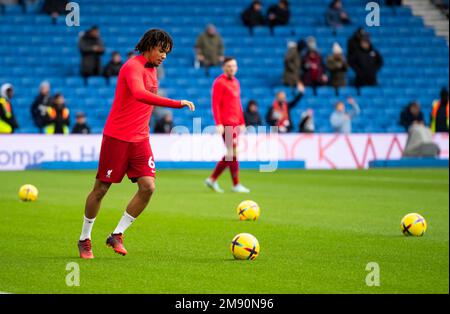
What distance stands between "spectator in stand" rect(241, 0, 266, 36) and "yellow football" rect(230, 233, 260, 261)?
26.8 m

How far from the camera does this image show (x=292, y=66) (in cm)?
3438

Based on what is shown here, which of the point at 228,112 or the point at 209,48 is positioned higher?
the point at 209,48

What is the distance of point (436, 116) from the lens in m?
32.6

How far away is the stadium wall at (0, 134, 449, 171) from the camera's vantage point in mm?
28203

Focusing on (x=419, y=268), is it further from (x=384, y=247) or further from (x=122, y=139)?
(x=122, y=139)

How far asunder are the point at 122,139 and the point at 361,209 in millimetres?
7052

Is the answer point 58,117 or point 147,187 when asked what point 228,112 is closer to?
point 147,187

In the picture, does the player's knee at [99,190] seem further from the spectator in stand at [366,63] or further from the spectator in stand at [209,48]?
the spectator in stand at [366,63]

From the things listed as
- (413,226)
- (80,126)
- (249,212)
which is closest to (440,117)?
(80,126)

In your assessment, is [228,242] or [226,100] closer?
[228,242]

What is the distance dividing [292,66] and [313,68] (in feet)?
2.42

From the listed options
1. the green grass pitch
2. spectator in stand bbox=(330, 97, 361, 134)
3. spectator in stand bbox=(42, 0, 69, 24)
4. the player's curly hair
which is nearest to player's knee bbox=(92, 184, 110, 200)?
the green grass pitch
